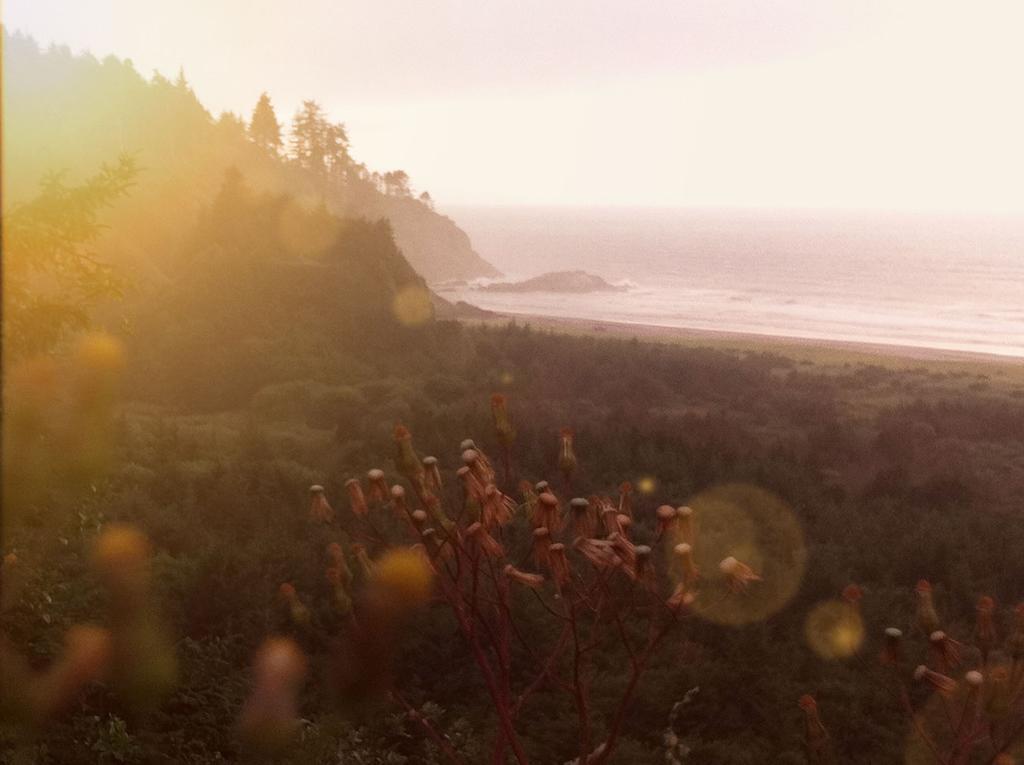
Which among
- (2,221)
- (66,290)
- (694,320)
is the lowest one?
(694,320)

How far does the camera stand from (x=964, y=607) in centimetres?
1003

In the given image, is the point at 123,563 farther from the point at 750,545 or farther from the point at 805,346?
the point at 805,346

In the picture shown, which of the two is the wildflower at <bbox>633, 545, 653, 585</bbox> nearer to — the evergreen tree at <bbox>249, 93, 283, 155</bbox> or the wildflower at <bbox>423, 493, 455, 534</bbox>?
the wildflower at <bbox>423, 493, 455, 534</bbox>

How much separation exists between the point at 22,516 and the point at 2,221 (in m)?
2.85

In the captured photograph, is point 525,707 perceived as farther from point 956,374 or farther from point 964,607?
point 956,374

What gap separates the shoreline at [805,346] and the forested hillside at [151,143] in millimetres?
21381

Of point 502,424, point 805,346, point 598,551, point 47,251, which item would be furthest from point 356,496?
point 805,346

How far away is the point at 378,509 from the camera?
11.4 m

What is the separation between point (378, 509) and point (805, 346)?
157 feet

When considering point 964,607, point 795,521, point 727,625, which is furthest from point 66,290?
point 964,607

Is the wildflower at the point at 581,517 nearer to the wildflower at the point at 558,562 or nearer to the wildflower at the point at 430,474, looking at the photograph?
the wildflower at the point at 558,562

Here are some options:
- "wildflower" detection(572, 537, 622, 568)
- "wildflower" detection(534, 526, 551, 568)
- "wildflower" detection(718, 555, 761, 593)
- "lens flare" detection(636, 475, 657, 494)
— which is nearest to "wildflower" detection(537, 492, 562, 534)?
"wildflower" detection(534, 526, 551, 568)

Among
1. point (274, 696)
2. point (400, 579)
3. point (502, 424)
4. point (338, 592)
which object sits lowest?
point (274, 696)

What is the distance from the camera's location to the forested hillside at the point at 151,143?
43719 mm
